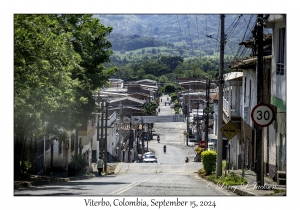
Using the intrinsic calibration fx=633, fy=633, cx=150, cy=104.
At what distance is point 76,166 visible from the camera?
37844 mm

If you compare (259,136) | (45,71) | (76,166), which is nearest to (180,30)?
(259,136)

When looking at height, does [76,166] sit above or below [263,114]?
below

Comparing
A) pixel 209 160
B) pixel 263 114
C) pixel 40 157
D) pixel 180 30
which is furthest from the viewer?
pixel 40 157

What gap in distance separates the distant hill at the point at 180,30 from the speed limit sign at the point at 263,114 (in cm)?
361

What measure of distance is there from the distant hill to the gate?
21.8 feet

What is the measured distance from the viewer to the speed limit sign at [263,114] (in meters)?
17.8

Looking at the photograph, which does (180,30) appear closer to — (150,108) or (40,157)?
(40,157)

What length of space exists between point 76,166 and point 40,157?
3456 mm

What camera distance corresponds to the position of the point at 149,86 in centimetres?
4156

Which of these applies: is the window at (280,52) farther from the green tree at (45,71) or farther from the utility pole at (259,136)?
the green tree at (45,71)

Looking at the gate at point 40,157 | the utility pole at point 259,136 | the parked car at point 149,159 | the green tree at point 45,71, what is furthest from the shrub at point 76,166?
the parked car at point 149,159

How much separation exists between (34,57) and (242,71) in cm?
2162
